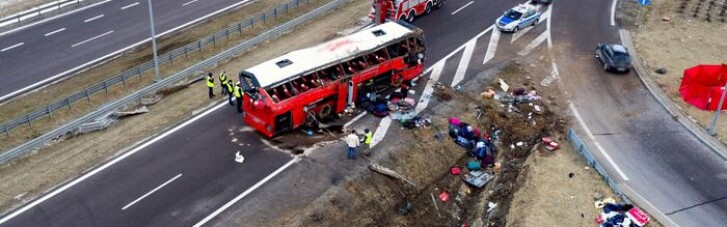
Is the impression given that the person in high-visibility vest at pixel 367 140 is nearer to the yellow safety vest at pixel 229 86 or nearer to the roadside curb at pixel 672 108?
the yellow safety vest at pixel 229 86

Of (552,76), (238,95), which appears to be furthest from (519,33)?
(238,95)

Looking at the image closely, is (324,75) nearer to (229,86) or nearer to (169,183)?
(229,86)

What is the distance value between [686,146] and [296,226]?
1695 centimetres

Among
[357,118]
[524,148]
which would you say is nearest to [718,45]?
[524,148]

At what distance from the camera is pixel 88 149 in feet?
82.5

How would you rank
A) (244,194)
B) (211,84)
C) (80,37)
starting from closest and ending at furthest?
(244,194)
(211,84)
(80,37)

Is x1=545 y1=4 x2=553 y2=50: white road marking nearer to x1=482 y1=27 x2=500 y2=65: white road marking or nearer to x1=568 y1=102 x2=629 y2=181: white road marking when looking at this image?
x1=482 y1=27 x2=500 y2=65: white road marking

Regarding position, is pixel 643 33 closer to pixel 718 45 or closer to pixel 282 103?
pixel 718 45

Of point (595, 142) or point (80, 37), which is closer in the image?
point (595, 142)

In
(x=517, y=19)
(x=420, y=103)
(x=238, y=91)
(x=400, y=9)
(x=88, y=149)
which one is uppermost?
(x=400, y=9)

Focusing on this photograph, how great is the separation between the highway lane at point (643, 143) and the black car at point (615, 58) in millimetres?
404

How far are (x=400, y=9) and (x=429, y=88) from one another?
7.78 m

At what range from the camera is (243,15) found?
40.2 meters

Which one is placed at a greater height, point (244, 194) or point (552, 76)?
point (552, 76)
